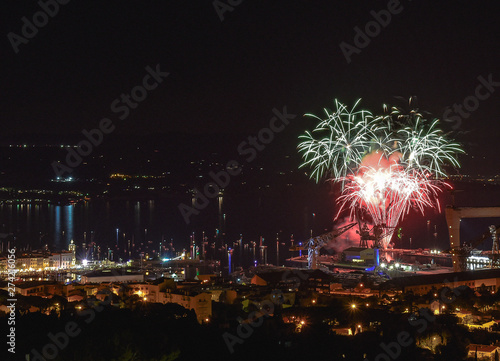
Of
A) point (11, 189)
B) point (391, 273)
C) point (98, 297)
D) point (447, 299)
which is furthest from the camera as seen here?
point (11, 189)

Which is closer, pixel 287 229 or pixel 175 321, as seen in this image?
pixel 175 321

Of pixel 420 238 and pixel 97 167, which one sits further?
pixel 97 167

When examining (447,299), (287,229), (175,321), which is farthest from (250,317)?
(287,229)

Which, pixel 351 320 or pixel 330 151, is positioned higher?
pixel 330 151

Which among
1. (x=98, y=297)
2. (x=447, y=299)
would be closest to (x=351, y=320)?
(x=447, y=299)

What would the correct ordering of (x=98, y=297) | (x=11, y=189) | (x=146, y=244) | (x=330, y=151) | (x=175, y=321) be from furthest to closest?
(x=11, y=189)
(x=146, y=244)
(x=330, y=151)
(x=98, y=297)
(x=175, y=321)

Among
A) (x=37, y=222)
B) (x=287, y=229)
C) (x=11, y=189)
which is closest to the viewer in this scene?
(x=287, y=229)

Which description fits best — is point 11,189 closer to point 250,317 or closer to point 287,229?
point 287,229

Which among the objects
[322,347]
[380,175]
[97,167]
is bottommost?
[322,347]

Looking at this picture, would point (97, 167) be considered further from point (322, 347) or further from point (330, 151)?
point (322, 347)
